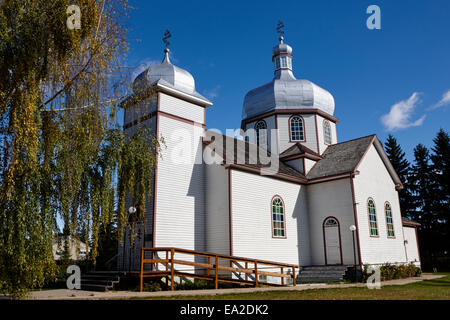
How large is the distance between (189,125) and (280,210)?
5.88 m

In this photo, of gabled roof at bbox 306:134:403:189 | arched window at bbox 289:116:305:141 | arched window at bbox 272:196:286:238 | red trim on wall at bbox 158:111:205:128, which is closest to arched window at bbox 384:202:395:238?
gabled roof at bbox 306:134:403:189

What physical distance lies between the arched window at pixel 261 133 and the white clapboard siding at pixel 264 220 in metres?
4.97

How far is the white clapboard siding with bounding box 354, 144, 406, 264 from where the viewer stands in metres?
17.9

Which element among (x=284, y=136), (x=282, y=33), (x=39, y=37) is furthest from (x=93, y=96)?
(x=282, y=33)

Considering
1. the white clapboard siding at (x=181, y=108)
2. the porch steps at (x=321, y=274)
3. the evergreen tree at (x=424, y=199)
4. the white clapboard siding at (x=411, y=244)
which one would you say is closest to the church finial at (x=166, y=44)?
the white clapboard siding at (x=181, y=108)

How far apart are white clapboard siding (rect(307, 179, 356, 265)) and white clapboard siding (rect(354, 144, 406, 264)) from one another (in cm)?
51

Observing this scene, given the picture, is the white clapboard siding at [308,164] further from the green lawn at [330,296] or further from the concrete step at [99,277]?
the concrete step at [99,277]

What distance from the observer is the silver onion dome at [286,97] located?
22.8m

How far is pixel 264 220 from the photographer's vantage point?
54.1 feet

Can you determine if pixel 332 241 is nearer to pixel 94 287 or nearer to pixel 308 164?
pixel 308 164

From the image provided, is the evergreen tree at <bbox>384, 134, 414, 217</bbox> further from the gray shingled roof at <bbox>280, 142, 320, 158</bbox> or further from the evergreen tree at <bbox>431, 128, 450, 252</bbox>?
the gray shingled roof at <bbox>280, 142, 320, 158</bbox>

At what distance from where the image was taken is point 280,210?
17.5 m
